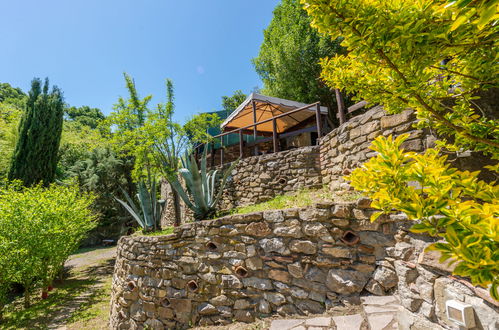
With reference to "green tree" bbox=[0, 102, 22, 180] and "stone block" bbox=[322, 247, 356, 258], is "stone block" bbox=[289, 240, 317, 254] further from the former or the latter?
"green tree" bbox=[0, 102, 22, 180]

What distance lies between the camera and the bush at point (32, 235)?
5184mm

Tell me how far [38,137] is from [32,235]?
6911 mm

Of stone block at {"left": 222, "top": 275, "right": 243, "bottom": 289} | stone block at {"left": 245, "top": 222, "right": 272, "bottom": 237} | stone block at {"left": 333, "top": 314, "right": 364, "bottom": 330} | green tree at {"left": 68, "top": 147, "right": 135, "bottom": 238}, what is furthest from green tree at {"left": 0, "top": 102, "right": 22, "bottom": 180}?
stone block at {"left": 333, "top": 314, "right": 364, "bottom": 330}

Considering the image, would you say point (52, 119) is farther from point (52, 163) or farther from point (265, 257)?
point (265, 257)

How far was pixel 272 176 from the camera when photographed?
5312 mm

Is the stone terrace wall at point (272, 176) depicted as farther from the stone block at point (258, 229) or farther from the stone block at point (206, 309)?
the stone block at point (206, 309)

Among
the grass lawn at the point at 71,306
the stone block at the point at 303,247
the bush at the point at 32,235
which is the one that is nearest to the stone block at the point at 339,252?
the stone block at the point at 303,247

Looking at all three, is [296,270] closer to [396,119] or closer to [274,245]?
[274,245]

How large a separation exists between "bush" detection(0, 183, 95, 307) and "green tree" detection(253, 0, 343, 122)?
33.1ft

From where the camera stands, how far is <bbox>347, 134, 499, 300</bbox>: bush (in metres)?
0.71

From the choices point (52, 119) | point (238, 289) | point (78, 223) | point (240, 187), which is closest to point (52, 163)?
point (52, 119)

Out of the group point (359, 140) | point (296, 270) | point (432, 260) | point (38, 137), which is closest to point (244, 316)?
point (296, 270)

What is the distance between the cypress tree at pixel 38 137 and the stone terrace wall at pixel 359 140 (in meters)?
11.9

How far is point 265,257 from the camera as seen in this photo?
115 inches
